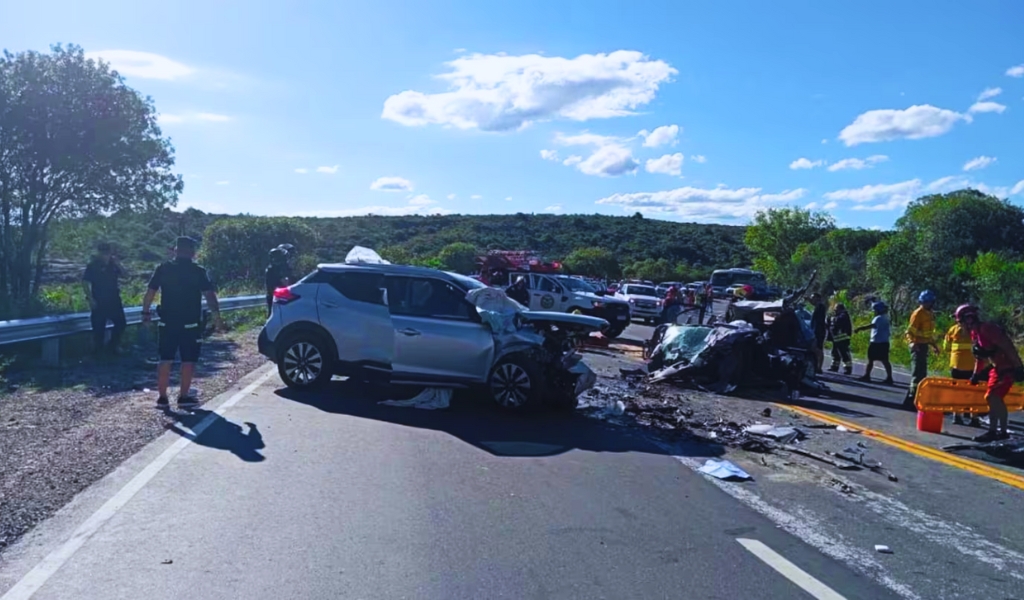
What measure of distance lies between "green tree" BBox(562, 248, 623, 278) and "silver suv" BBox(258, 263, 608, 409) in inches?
2168

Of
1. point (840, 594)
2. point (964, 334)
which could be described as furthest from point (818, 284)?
point (840, 594)

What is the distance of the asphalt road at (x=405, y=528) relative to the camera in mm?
5449

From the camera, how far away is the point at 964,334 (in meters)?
13.3

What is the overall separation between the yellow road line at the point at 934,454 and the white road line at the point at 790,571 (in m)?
3.66

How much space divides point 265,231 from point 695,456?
37.8 m

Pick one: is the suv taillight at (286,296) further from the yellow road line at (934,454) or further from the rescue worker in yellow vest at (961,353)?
the rescue worker in yellow vest at (961,353)

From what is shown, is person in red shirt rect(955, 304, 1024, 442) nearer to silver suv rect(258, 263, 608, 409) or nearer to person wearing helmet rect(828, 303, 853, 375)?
silver suv rect(258, 263, 608, 409)

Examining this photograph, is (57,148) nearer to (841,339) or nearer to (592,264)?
(841,339)

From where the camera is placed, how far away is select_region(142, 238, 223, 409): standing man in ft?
35.8

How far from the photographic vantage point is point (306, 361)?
485 inches

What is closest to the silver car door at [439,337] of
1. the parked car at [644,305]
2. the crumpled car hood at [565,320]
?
the crumpled car hood at [565,320]

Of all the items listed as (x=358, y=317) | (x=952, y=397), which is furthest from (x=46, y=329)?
(x=952, y=397)

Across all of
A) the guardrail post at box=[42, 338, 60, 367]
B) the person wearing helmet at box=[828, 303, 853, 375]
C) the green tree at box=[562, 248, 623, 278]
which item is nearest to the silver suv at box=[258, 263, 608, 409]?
the guardrail post at box=[42, 338, 60, 367]

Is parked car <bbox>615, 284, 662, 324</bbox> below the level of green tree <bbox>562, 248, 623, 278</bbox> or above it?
below
